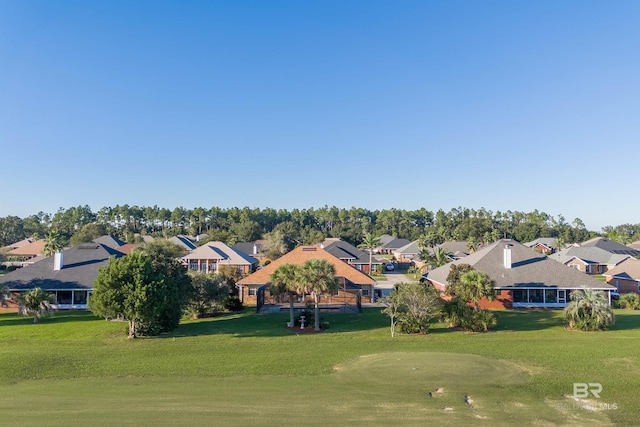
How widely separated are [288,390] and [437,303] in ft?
55.1

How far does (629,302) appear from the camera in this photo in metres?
39.4

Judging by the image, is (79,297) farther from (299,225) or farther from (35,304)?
(299,225)

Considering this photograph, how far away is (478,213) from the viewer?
166500mm

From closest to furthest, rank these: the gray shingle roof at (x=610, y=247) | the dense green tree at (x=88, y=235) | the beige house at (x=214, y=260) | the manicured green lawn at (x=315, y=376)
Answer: the manicured green lawn at (x=315, y=376), the beige house at (x=214, y=260), the gray shingle roof at (x=610, y=247), the dense green tree at (x=88, y=235)

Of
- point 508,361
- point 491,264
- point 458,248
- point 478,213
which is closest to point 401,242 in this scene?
point 458,248

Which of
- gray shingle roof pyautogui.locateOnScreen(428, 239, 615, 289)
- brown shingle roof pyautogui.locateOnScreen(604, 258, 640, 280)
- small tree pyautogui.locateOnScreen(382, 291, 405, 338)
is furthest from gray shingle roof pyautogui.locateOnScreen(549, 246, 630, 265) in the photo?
small tree pyautogui.locateOnScreen(382, 291, 405, 338)

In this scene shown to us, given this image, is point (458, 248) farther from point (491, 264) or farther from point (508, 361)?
point (508, 361)

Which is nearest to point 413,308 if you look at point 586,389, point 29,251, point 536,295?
point 586,389

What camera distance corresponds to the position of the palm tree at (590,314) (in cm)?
2898

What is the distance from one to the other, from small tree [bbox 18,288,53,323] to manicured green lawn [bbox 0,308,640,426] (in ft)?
11.6

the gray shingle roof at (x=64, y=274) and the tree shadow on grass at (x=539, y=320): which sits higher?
the gray shingle roof at (x=64, y=274)

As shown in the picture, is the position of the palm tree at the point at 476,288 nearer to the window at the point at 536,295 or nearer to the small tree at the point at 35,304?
the window at the point at 536,295

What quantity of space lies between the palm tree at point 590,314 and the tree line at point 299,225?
76122 millimetres

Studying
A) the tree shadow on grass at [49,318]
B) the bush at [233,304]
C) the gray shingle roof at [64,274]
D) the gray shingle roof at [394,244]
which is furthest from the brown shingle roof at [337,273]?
the gray shingle roof at [394,244]
